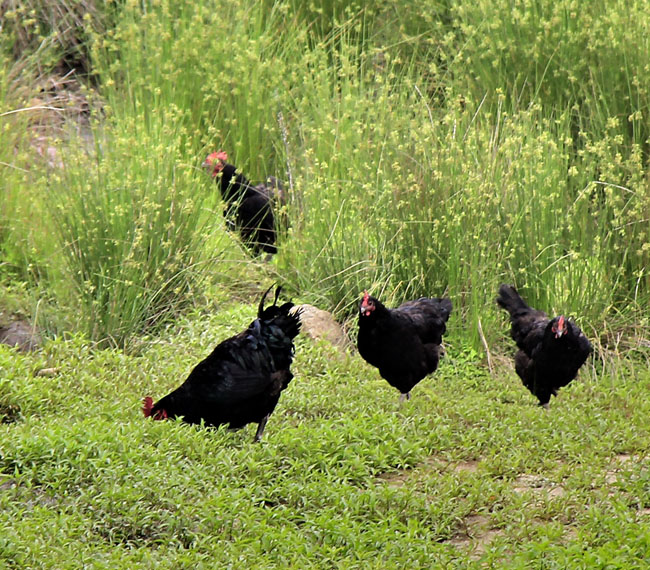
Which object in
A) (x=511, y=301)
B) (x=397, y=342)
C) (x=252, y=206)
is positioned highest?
(x=397, y=342)

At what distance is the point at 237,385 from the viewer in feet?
19.2

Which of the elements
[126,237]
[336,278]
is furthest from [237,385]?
[336,278]

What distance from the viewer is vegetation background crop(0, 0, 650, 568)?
488cm

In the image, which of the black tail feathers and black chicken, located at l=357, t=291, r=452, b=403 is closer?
black chicken, located at l=357, t=291, r=452, b=403

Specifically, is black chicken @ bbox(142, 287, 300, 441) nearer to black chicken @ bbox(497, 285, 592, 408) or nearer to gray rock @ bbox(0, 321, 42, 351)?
black chicken @ bbox(497, 285, 592, 408)

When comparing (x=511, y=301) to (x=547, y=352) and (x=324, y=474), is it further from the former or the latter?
(x=324, y=474)

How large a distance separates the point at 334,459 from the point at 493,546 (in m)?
1.17

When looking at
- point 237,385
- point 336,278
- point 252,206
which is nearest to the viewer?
point 237,385

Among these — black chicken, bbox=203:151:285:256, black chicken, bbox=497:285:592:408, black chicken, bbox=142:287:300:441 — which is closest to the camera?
black chicken, bbox=142:287:300:441

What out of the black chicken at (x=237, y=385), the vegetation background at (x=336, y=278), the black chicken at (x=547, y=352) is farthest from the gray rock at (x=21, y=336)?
the black chicken at (x=547, y=352)

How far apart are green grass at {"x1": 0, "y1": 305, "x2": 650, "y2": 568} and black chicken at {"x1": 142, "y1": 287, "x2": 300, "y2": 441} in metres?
0.13

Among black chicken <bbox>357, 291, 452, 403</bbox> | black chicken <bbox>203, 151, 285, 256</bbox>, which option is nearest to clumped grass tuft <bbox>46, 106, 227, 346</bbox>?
black chicken <bbox>203, 151, 285, 256</bbox>

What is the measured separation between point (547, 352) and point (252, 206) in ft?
13.0

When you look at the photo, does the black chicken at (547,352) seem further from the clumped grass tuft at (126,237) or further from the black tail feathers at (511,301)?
the clumped grass tuft at (126,237)
